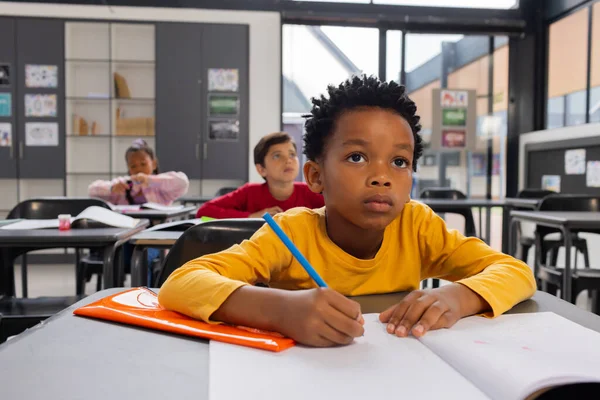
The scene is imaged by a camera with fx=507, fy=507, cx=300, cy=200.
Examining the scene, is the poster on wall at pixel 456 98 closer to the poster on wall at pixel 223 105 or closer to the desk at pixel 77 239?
the poster on wall at pixel 223 105

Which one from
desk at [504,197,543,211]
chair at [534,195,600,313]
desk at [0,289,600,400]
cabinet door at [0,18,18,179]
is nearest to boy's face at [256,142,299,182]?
chair at [534,195,600,313]

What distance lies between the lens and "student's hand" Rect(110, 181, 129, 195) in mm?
3553

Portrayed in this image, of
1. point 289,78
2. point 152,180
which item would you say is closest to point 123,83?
point 289,78

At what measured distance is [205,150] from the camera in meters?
5.46

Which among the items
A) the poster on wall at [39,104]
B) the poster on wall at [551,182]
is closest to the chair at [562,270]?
the poster on wall at [551,182]

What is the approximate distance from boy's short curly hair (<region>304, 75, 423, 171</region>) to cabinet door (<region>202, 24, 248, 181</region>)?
4623mm

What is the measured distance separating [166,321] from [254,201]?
6.34 feet

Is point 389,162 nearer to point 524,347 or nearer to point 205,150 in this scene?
point 524,347

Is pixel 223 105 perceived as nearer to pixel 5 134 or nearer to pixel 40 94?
pixel 40 94

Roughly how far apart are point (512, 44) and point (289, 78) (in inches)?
110

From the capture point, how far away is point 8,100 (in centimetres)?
518

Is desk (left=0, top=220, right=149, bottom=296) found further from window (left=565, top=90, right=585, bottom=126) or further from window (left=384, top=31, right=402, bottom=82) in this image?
window (left=565, top=90, right=585, bottom=126)

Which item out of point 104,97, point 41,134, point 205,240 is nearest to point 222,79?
point 104,97

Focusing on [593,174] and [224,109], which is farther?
[224,109]
